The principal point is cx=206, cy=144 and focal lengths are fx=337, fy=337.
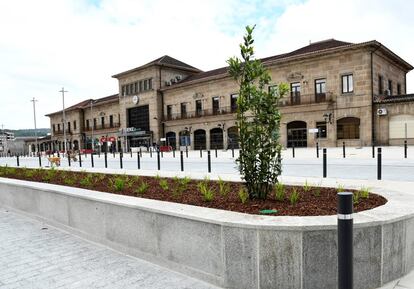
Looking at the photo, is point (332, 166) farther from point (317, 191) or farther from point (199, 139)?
point (199, 139)

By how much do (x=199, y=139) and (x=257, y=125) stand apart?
43.2 metres

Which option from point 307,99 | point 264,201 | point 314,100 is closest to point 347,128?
point 314,100

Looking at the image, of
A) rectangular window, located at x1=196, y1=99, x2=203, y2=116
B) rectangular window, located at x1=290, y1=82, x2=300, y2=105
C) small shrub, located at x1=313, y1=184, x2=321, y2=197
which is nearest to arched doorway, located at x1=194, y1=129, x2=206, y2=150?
rectangular window, located at x1=196, y1=99, x2=203, y2=116

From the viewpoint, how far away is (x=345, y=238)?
242 centimetres

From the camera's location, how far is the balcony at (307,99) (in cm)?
3533

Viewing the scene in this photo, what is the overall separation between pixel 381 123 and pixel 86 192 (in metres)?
33.4

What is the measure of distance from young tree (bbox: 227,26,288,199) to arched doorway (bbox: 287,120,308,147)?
33.7 m

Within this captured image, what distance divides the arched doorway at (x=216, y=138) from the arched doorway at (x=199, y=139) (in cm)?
151

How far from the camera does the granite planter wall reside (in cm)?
306

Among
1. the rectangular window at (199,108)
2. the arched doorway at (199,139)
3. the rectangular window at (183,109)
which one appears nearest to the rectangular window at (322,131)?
the arched doorway at (199,139)

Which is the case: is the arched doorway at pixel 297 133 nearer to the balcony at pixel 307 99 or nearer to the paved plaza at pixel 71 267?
the balcony at pixel 307 99

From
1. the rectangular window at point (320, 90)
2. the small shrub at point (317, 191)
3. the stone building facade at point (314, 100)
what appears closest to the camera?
the small shrub at point (317, 191)

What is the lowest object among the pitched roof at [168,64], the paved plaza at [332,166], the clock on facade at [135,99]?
the paved plaza at [332,166]

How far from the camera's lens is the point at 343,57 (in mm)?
34219
